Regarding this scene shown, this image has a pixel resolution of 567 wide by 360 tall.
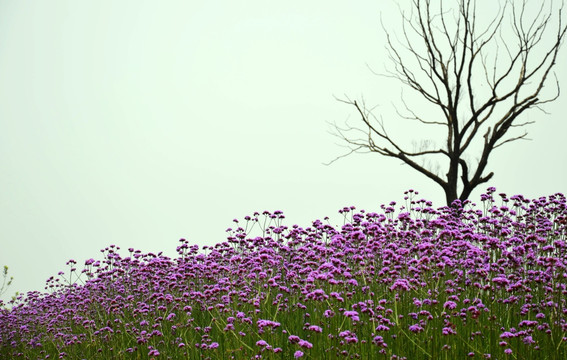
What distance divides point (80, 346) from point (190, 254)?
2.53 metres

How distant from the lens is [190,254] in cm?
965

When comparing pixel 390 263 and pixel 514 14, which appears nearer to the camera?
pixel 390 263

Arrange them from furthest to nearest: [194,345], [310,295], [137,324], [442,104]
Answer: [442,104] < [137,324] < [194,345] < [310,295]

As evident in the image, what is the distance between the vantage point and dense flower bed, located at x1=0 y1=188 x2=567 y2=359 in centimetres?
556

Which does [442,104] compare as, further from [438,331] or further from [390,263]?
[438,331]

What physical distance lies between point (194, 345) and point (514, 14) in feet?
61.9

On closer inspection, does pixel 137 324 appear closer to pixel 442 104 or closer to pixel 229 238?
pixel 229 238

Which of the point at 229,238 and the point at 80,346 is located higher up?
the point at 229,238

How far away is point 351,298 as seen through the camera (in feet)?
22.3

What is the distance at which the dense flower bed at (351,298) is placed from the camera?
18.2 ft

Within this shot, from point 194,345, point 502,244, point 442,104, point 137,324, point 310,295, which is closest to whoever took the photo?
point 310,295

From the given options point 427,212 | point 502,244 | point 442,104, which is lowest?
point 502,244

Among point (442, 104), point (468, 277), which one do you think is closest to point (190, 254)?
point (468, 277)

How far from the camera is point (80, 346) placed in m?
9.27
